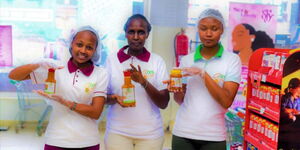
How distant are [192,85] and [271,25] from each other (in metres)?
3.60

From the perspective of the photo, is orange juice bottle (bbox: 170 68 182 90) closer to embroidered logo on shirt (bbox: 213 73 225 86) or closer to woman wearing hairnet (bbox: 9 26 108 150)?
embroidered logo on shirt (bbox: 213 73 225 86)

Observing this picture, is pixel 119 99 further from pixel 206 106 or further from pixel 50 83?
pixel 206 106

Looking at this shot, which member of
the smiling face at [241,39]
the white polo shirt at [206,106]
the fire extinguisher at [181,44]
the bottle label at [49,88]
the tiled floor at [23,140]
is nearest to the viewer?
the bottle label at [49,88]

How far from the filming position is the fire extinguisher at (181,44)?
493 cm

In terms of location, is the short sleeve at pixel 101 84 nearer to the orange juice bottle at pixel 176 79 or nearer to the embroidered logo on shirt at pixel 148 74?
the embroidered logo on shirt at pixel 148 74

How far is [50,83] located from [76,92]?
16cm

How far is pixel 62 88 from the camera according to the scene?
1983mm

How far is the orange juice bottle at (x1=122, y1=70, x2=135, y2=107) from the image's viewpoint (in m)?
2.03

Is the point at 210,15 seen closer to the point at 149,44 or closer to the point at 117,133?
the point at 117,133

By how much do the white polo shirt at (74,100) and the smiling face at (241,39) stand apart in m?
3.51

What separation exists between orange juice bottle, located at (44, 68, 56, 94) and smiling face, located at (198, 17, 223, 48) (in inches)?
36.1

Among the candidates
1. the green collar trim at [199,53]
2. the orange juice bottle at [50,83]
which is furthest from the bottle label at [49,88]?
the green collar trim at [199,53]

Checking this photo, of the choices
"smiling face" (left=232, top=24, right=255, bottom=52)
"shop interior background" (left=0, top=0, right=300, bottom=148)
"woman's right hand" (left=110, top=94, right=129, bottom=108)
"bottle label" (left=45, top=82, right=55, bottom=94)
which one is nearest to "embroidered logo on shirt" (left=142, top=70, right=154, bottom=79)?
"woman's right hand" (left=110, top=94, right=129, bottom=108)

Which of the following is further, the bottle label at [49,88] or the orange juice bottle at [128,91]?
the orange juice bottle at [128,91]
